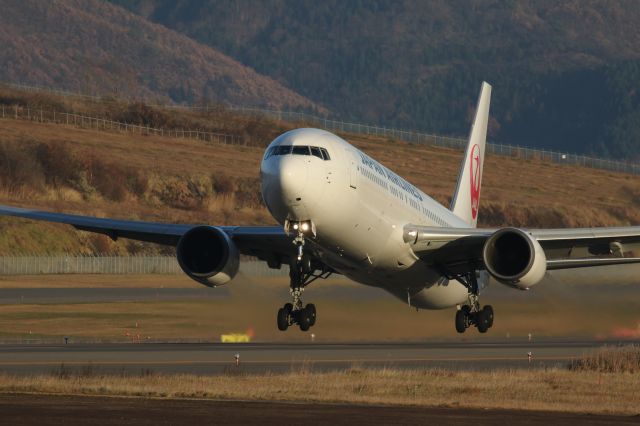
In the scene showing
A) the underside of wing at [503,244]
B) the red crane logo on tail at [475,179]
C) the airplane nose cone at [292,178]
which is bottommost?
the underside of wing at [503,244]

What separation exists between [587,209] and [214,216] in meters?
39.2

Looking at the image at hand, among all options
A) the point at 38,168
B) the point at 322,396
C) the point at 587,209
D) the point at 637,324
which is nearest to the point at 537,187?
the point at 587,209

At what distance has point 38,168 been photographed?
126 metres

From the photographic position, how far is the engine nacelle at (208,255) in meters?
45.2

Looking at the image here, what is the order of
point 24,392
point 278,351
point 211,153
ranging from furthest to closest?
point 211,153, point 278,351, point 24,392

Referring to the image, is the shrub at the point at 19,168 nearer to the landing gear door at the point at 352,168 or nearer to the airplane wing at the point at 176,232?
the airplane wing at the point at 176,232

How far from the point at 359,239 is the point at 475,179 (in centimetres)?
2030

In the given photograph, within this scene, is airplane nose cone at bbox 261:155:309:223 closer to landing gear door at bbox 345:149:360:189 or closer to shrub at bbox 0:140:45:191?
landing gear door at bbox 345:149:360:189

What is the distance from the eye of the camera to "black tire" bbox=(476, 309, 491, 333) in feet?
157

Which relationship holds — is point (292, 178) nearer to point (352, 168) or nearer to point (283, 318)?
point (352, 168)

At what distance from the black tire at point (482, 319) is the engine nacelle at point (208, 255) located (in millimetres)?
8415

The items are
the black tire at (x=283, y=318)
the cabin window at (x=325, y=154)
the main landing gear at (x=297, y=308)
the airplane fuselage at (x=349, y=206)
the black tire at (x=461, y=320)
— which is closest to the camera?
the airplane fuselage at (x=349, y=206)

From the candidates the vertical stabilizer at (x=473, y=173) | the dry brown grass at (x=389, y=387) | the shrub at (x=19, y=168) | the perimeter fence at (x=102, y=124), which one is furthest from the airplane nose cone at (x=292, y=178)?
the perimeter fence at (x=102, y=124)

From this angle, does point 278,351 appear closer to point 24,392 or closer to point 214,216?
point 24,392
